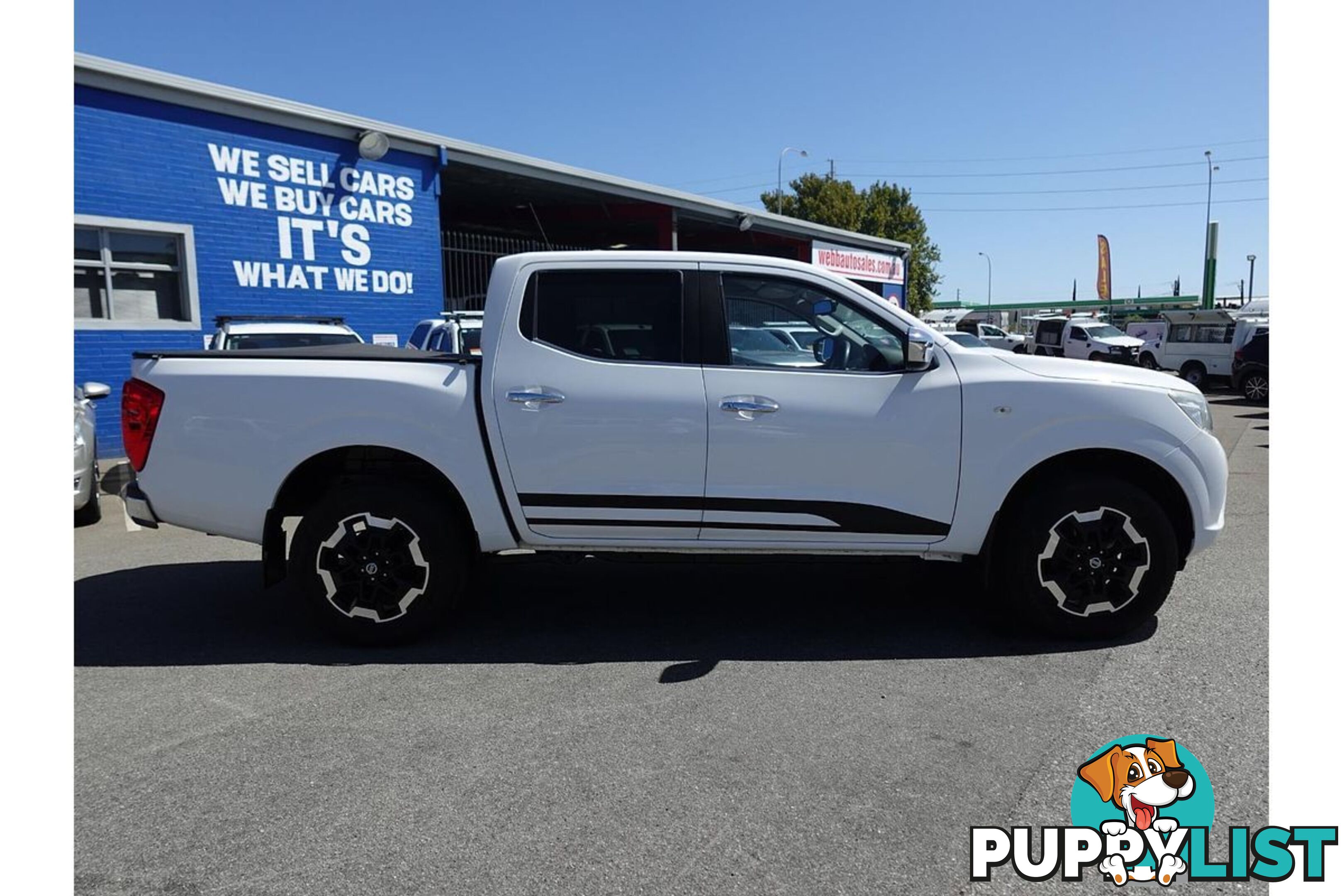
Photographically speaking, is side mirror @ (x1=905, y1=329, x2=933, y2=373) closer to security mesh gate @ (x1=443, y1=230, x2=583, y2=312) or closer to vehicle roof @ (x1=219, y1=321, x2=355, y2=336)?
vehicle roof @ (x1=219, y1=321, x2=355, y2=336)

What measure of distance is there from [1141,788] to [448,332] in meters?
10.5

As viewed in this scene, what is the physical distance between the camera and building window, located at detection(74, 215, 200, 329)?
Answer: 1251 cm

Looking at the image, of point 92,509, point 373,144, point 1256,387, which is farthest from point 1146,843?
point 1256,387

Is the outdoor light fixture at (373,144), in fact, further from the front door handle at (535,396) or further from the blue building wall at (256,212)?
the front door handle at (535,396)

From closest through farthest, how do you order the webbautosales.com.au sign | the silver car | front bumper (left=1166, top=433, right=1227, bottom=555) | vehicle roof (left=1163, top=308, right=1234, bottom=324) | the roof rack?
front bumper (left=1166, top=433, right=1227, bottom=555)
the silver car
the roof rack
vehicle roof (left=1163, top=308, right=1234, bottom=324)
the webbautosales.com.au sign

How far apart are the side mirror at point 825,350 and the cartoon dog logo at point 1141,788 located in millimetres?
2137

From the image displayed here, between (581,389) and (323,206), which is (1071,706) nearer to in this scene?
(581,389)

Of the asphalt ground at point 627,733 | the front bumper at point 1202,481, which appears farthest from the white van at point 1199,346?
the front bumper at point 1202,481

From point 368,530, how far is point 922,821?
9.49ft

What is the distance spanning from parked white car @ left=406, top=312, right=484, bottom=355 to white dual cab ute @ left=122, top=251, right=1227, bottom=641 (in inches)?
235

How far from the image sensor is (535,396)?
181 inches

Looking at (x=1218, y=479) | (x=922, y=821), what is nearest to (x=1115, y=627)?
(x=1218, y=479)

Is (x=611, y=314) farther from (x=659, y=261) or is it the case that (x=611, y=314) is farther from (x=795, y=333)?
(x=795, y=333)

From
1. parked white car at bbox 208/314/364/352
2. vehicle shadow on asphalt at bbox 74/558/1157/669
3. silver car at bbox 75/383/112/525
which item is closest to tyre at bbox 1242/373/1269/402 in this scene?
vehicle shadow on asphalt at bbox 74/558/1157/669
